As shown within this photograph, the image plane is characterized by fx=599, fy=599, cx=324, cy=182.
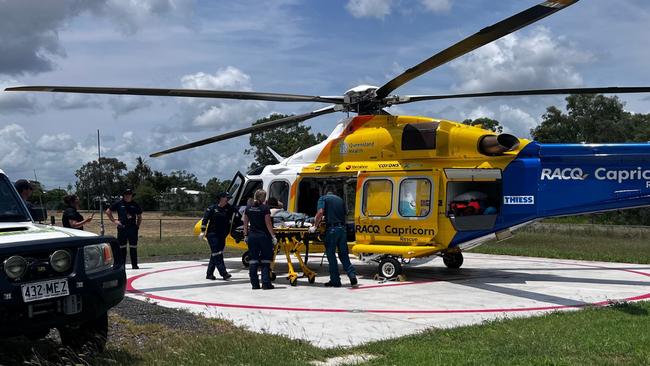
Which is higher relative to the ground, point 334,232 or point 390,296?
point 334,232

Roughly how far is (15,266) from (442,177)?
7.96 m

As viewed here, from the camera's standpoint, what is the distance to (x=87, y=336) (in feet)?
18.8

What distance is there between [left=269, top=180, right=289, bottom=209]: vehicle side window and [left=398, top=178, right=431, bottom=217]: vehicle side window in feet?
9.31

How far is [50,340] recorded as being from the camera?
6.48 metres

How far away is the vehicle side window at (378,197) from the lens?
11.7 metres

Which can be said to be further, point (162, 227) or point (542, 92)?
point (162, 227)

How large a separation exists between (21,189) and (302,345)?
227 inches

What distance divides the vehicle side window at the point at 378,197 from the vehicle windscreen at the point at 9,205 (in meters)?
6.84

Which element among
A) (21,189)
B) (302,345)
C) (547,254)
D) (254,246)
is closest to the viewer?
(302,345)

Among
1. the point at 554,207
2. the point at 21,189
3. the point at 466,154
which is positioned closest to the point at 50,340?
the point at 21,189

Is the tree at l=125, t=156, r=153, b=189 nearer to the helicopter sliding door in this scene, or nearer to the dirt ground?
the dirt ground

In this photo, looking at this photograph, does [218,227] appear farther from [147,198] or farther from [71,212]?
[147,198]

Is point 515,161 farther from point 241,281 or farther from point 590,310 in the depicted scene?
point 241,281

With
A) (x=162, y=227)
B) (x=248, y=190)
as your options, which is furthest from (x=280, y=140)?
(x=248, y=190)
